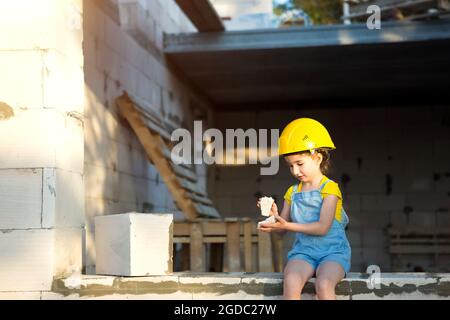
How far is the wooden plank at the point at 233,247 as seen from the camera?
6113mm

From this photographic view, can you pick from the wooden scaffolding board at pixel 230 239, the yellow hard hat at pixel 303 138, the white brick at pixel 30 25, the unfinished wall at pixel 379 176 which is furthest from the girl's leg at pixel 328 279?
the unfinished wall at pixel 379 176

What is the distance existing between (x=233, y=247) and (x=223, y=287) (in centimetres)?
237

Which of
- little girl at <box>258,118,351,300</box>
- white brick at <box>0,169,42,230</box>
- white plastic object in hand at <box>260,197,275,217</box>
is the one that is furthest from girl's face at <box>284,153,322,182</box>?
white brick at <box>0,169,42,230</box>

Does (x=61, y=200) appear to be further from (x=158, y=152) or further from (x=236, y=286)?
(x=158, y=152)

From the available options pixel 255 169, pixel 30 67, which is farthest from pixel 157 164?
pixel 255 169

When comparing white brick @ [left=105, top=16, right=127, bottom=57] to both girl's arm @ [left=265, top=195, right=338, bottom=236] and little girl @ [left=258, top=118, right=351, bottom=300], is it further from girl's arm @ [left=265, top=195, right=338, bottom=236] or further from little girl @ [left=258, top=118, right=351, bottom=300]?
girl's arm @ [left=265, top=195, right=338, bottom=236]

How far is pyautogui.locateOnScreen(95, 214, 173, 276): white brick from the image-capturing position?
3.85m

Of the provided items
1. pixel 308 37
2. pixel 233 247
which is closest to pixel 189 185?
pixel 233 247

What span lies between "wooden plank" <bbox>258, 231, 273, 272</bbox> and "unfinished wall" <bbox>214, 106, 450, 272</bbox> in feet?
19.5

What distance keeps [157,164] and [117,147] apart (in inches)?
19.9

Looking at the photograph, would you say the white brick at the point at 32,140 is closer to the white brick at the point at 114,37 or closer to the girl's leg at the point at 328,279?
the girl's leg at the point at 328,279

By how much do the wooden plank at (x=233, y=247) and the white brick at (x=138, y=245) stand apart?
2.20 metres

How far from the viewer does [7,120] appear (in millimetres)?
4000

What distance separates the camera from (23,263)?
3.91 m
